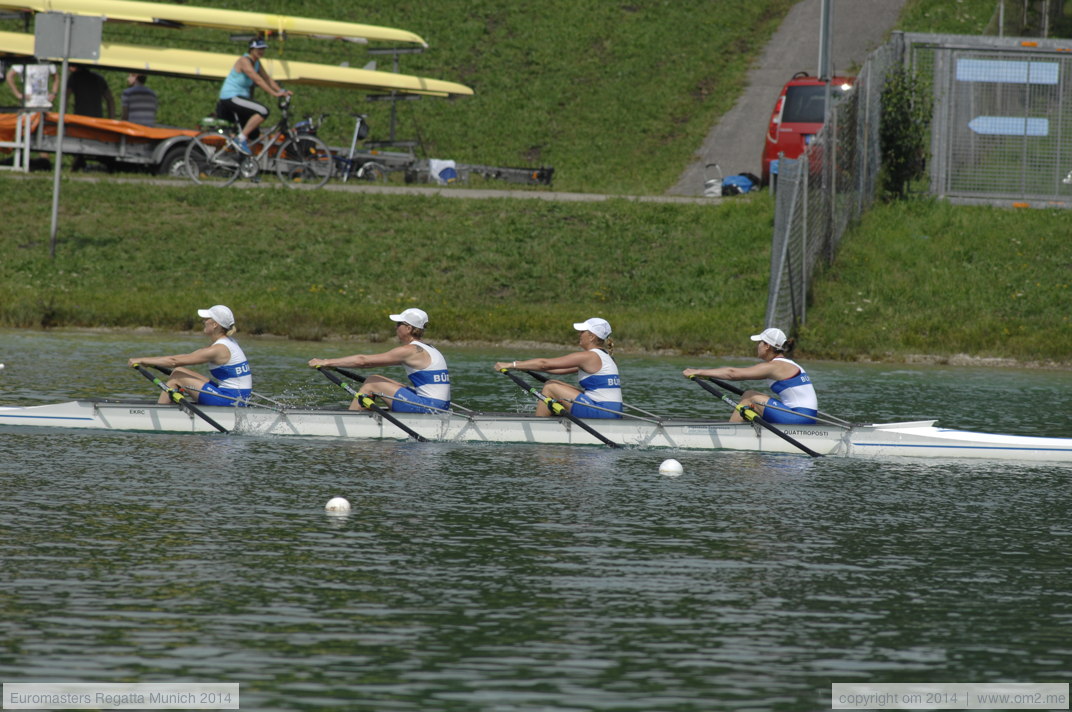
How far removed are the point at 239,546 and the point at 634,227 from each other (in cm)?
1820

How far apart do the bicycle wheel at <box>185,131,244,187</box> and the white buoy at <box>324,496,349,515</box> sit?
1734 cm

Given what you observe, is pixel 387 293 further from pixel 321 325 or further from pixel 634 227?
pixel 634 227

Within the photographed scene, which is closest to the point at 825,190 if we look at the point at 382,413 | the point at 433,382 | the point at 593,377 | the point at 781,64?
the point at 593,377

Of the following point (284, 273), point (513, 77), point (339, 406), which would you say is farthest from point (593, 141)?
point (339, 406)

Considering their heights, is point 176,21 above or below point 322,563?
above

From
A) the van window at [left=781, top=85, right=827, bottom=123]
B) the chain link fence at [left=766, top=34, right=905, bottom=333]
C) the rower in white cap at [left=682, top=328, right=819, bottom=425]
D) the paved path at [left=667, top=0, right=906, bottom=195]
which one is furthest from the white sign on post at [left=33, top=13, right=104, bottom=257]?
the paved path at [left=667, top=0, right=906, bottom=195]

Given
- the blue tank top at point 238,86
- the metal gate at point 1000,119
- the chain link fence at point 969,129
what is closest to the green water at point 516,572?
the chain link fence at point 969,129

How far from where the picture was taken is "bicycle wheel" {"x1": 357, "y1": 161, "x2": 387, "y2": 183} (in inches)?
1289

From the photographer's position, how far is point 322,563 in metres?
10.1

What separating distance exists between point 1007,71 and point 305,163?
13.6 meters

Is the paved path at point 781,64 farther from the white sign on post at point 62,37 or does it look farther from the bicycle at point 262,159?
the white sign on post at point 62,37

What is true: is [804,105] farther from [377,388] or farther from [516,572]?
[516,572]

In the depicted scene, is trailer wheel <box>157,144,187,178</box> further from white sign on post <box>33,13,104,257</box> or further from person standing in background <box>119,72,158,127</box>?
white sign on post <box>33,13,104,257</box>

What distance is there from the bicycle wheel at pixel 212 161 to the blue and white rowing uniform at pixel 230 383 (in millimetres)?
12686
